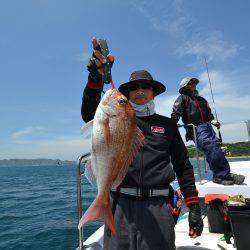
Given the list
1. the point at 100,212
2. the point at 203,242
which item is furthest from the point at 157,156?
the point at 203,242

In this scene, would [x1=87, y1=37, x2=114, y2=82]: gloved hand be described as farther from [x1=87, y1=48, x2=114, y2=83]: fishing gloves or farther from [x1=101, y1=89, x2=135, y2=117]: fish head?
[x1=101, y1=89, x2=135, y2=117]: fish head

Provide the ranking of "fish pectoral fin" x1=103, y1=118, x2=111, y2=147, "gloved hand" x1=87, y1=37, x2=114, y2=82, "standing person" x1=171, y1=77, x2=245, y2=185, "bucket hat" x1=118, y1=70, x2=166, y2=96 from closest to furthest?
"fish pectoral fin" x1=103, y1=118, x2=111, y2=147
"gloved hand" x1=87, y1=37, x2=114, y2=82
"bucket hat" x1=118, y1=70, x2=166, y2=96
"standing person" x1=171, y1=77, x2=245, y2=185

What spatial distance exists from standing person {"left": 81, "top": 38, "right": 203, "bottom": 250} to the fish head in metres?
0.41

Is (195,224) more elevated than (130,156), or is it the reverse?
(130,156)

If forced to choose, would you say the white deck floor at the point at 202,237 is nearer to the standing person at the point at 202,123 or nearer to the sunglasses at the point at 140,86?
the standing person at the point at 202,123

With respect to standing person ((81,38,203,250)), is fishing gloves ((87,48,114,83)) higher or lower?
higher

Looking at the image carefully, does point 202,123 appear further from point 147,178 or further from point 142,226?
point 142,226

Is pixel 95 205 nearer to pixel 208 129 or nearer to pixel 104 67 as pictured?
pixel 104 67

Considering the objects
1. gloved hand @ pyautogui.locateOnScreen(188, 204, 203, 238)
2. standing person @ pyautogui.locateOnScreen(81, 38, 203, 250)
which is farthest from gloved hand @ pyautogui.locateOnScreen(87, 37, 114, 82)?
gloved hand @ pyautogui.locateOnScreen(188, 204, 203, 238)

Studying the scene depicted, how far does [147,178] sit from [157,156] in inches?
10.3

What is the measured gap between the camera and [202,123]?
22.9 ft

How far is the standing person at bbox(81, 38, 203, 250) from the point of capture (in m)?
2.75

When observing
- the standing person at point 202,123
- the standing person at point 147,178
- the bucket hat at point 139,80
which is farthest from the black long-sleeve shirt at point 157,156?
the standing person at point 202,123

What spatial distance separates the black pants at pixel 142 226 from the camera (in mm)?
2730
